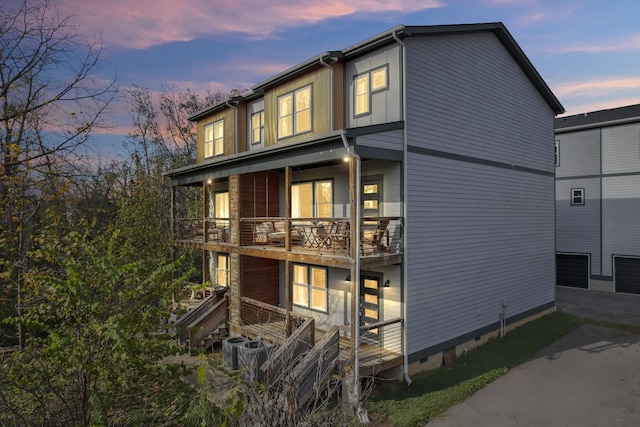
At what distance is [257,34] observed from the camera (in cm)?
1619

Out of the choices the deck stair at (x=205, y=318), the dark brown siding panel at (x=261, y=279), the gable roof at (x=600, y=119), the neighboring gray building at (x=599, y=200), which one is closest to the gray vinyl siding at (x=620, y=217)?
the neighboring gray building at (x=599, y=200)

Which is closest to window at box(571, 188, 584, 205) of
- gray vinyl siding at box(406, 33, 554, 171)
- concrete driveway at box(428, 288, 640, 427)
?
gray vinyl siding at box(406, 33, 554, 171)

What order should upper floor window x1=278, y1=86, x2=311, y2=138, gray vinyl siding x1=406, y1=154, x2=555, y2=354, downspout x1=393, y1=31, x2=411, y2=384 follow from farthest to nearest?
upper floor window x1=278, y1=86, x2=311, y2=138 → gray vinyl siding x1=406, y1=154, x2=555, y2=354 → downspout x1=393, y1=31, x2=411, y2=384

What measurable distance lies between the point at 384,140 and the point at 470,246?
16.5 ft

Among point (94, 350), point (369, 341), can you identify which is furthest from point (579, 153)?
point (94, 350)

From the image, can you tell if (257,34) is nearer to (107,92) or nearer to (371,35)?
(371,35)

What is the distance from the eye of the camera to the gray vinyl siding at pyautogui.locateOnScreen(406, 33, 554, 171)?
11289 millimetres

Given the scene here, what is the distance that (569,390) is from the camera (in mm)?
9820

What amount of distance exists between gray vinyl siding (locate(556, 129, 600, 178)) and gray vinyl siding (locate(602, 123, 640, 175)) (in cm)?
39

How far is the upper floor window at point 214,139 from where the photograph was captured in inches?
718

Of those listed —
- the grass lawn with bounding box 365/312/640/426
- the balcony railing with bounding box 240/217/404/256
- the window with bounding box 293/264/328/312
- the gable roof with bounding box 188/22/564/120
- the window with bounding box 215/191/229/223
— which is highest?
the gable roof with bounding box 188/22/564/120

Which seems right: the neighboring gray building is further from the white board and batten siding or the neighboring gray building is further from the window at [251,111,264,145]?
the window at [251,111,264,145]

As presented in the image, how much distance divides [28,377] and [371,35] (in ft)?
36.6

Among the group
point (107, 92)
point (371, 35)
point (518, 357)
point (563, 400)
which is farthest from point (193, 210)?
point (563, 400)
